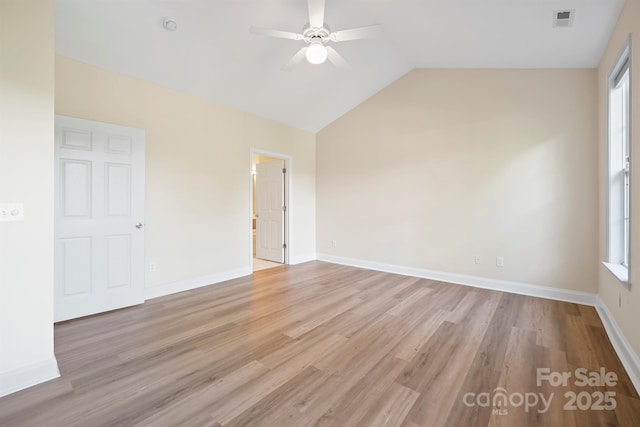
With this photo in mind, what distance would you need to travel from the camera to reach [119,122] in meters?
3.18

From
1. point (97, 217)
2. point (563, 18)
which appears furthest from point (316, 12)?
point (97, 217)

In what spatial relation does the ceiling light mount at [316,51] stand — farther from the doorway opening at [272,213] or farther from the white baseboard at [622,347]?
the white baseboard at [622,347]

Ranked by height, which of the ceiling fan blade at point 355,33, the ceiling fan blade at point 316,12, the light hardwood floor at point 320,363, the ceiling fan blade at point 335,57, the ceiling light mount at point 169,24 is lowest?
the light hardwood floor at point 320,363

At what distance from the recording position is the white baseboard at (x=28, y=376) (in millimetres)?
1762

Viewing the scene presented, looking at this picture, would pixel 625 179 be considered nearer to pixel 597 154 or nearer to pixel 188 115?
pixel 597 154

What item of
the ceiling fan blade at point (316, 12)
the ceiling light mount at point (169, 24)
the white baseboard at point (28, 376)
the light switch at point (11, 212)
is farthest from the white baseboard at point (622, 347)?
the ceiling light mount at point (169, 24)

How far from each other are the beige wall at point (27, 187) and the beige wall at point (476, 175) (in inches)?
169

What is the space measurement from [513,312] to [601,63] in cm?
297

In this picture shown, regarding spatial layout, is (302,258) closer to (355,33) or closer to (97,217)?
(97,217)

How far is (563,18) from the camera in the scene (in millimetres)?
2584

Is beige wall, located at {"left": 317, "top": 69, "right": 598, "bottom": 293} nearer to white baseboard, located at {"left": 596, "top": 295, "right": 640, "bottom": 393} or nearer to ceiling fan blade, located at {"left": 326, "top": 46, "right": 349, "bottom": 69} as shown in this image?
white baseboard, located at {"left": 596, "top": 295, "right": 640, "bottom": 393}

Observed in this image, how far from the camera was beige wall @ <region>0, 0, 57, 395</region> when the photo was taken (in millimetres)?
1777

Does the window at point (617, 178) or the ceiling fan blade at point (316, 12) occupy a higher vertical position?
the ceiling fan blade at point (316, 12)

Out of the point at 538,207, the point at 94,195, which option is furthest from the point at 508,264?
the point at 94,195
